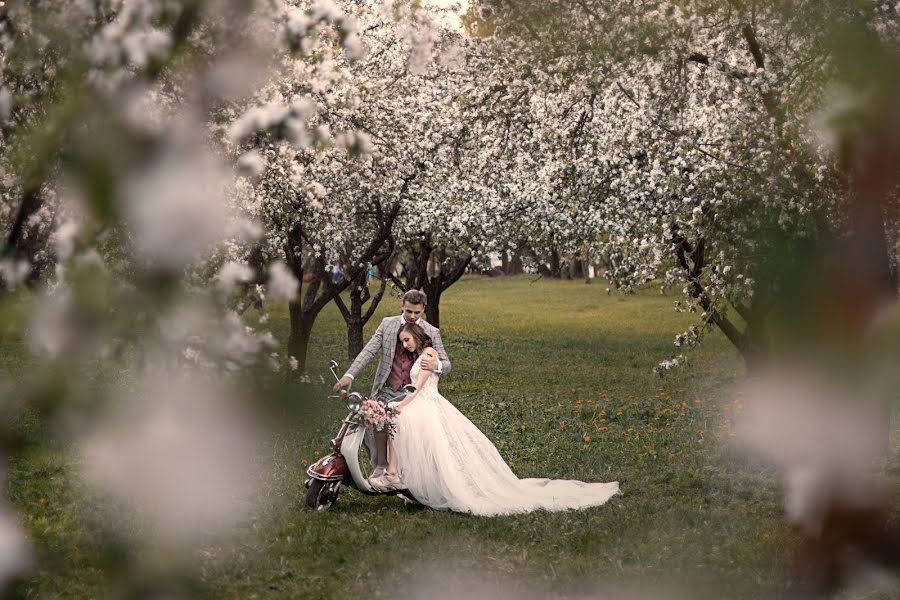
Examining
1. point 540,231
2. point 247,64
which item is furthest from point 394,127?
point 247,64

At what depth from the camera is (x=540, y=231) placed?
2356cm

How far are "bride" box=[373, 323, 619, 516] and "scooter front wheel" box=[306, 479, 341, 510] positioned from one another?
41 centimetres

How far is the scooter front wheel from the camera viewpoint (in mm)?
10156

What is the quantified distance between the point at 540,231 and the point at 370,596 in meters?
16.9

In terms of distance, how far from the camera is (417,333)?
1043 cm

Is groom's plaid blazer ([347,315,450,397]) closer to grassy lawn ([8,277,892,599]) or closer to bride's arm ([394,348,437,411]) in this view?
bride's arm ([394,348,437,411])

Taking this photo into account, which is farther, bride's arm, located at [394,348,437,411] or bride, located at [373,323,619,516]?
bride's arm, located at [394,348,437,411]

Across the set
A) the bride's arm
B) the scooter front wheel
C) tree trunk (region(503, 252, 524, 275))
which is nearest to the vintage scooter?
the scooter front wheel

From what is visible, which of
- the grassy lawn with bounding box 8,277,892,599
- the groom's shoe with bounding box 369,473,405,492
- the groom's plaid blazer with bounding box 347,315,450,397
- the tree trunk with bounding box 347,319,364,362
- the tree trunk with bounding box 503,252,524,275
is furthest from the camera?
the tree trunk with bounding box 503,252,524,275

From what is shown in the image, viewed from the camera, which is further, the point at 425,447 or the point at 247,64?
the point at 425,447

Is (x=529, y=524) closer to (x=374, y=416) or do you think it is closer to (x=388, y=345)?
(x=374, y=416)

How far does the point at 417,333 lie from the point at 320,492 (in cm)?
168

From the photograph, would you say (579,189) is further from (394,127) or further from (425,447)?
(425,447)

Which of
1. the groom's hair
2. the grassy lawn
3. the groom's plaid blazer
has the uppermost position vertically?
the groom's hair
